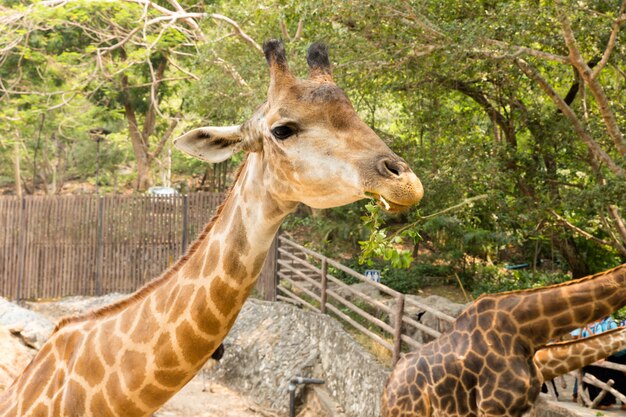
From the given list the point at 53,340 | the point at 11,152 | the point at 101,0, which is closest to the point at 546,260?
the point at 101,0

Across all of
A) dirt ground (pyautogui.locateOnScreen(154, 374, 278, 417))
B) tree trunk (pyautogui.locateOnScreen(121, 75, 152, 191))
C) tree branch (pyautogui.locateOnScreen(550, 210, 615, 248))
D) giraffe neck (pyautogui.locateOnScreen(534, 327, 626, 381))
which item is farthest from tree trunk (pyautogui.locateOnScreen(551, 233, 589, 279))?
tree trunk (pyautogui.locateOnScreen(121, 75, 152, 191))

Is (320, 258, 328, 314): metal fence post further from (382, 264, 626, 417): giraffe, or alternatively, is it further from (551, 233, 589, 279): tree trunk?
(382, 264, 626, 417): giraffe

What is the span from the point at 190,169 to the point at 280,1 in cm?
1787

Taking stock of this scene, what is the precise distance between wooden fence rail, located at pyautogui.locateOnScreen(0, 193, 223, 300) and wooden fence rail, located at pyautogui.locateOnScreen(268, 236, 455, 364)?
2.66m

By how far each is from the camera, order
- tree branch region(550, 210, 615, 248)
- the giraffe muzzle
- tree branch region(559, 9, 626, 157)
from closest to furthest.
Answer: the giraffe muzzle
tree branch region(559, 9, 626, 157)
tree branch region(550, 210, 615, 248)

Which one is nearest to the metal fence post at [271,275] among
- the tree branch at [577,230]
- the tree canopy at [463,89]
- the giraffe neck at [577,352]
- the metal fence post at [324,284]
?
the tree canopy at [463,89]

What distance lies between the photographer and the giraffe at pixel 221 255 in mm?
2482

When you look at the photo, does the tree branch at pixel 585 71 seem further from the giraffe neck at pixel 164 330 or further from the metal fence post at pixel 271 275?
the metal fence post at pixel 271 275

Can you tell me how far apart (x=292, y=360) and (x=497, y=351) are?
19.5ft

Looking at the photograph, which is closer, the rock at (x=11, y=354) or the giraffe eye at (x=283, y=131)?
the giraffe eye at (x=283, y=131)

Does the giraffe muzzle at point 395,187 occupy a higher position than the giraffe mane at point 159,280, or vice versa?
the giraffe muzzle at point 395,187

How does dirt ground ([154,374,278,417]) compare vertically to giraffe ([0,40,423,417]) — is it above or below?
below

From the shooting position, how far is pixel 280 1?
966cm

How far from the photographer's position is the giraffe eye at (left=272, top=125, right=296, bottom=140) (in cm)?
257
